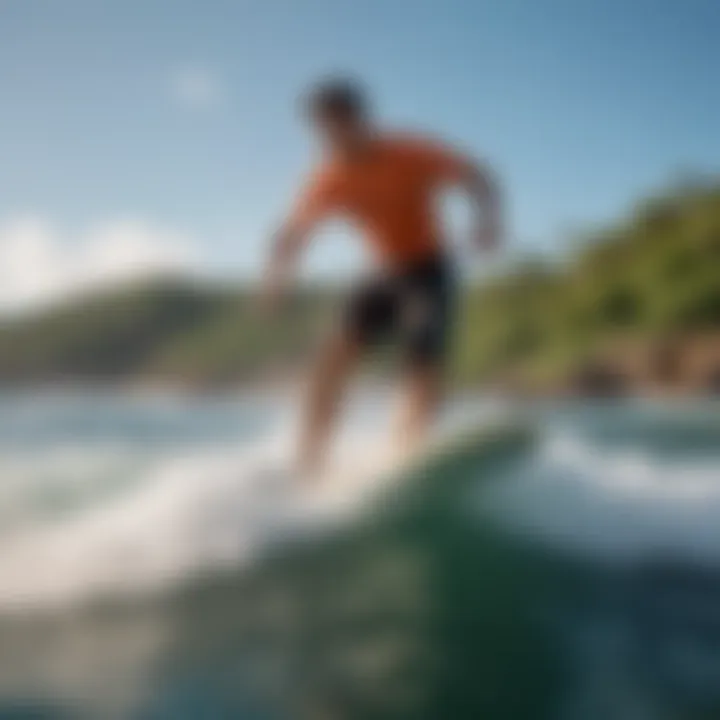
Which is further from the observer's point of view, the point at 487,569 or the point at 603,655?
the point at 487,569

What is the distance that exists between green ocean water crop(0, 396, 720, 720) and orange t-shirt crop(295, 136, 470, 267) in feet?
0.79

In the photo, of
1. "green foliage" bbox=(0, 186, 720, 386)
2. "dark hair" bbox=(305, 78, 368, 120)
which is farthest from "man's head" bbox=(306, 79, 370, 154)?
"green foliage" bbox=(0, 186, 720, 386)

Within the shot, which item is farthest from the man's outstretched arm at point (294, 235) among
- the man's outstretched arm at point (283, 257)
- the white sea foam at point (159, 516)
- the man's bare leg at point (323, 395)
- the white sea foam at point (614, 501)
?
the white sea foam at point (614, 501)

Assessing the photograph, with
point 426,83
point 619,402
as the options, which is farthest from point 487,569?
point 426,83

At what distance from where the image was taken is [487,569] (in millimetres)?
1243

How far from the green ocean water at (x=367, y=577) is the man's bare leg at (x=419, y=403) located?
1.9 inches

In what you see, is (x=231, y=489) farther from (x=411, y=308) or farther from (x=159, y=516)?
(x=411, y=308)

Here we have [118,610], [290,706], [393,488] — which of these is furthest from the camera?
[393,488]

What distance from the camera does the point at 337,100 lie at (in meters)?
1.31

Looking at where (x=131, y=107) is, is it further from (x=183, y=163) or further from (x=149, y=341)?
(x=149, y=341)

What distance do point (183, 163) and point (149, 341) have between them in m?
0.26

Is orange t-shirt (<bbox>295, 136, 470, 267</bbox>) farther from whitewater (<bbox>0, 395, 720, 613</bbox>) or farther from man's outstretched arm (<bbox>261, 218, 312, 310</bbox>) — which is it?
whitewater (<bbox>0, 395, 720, 613</bbox>)

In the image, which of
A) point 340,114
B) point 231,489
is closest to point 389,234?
point 340,114

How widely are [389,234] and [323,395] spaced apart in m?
0.24
